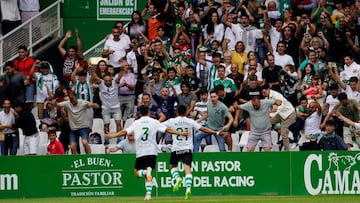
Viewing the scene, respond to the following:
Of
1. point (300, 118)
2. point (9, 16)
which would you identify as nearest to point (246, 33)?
point (300, 118)

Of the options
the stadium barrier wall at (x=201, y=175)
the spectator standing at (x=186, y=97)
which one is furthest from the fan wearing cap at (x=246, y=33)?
the stadium barrier wall at (x=201, y=175)

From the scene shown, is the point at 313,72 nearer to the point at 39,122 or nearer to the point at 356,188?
the point at 356,188

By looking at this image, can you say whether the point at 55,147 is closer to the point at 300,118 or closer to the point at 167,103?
the point at 167,103

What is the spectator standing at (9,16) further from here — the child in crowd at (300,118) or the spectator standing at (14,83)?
the child in crowd at (300,118)

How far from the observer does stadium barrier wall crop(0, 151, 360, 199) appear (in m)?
32.5

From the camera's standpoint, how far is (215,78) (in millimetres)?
34094

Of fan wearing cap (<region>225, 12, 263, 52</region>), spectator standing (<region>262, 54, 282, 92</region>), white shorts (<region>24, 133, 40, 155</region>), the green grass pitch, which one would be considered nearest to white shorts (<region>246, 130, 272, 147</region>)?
spectator standing (<region>262, 54, 282, 92</region>)

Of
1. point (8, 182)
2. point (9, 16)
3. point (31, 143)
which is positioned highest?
point (9, 16)

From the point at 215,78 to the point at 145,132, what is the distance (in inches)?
232

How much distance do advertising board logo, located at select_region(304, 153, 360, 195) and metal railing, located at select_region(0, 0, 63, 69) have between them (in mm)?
10214

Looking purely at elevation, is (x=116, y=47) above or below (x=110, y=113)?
above

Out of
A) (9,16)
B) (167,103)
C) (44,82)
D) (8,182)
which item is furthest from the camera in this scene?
(9,16)

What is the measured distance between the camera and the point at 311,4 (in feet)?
123

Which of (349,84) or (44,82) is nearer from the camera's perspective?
(349,84)
